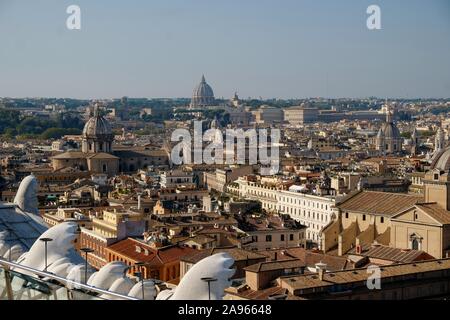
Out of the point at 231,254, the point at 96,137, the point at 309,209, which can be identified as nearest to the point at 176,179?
the point at 309,209

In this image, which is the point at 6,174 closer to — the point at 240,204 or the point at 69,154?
the point at 69,154

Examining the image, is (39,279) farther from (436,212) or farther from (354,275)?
(436,212)

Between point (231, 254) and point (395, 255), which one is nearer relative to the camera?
point (231, 254)

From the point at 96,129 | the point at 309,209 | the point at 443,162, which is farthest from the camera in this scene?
the point at 96,129

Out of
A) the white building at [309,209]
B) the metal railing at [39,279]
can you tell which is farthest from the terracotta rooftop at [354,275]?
the white building at [309,209]

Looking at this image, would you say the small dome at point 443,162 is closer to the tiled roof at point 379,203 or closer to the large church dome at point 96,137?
the tiled roof at point 379,203

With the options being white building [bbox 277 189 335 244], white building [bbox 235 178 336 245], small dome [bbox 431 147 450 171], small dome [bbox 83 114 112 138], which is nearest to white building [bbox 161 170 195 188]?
white building [bbox 235 178 336 245]
